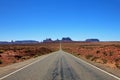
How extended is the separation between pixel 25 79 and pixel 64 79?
6.50 ft

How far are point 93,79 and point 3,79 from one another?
459cm

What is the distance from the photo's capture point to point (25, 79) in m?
12.7

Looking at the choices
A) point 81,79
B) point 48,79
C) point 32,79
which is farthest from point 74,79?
point 32,79

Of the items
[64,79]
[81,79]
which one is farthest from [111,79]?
[64,79]

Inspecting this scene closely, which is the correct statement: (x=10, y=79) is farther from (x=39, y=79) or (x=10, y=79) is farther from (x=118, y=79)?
(x=118, y=79)

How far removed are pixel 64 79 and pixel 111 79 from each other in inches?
93.7

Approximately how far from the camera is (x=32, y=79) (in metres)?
12.7

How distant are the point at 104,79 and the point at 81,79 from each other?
1.16 metres

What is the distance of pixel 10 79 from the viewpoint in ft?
42.1

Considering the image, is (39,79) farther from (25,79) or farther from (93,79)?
(93,79)

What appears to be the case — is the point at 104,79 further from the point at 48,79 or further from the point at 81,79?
the point at 48,79

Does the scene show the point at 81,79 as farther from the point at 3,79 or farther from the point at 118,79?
the point at 3,79

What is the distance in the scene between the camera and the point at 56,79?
1271 centimetres

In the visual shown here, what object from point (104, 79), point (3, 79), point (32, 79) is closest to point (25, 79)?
point (32, 79)
